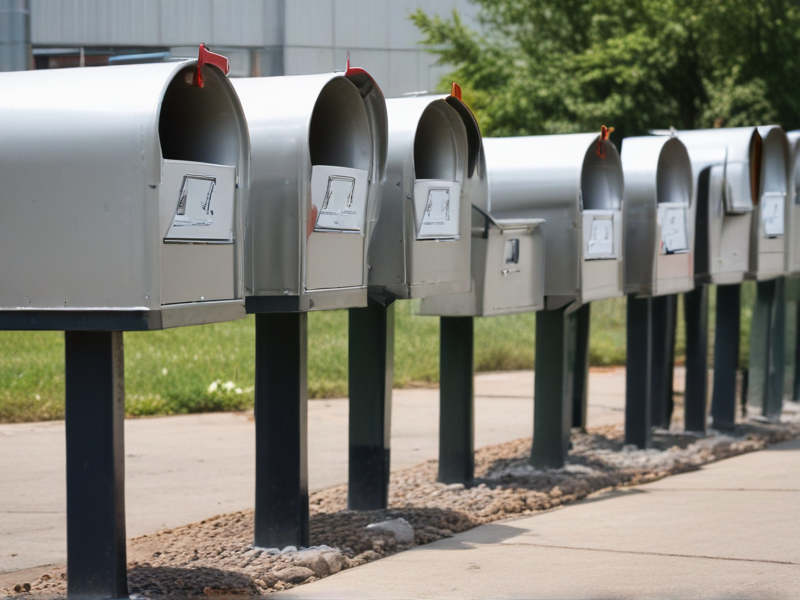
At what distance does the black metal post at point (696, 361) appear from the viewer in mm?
9102

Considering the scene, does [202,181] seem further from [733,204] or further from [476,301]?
[733,204]

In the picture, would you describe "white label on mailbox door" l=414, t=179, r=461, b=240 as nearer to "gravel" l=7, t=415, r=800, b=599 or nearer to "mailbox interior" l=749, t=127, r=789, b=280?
"gravel" l=7, t=415, r=800, b=599

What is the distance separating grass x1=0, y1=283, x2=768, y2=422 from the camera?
920 centimetres

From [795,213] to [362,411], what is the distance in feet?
18.2

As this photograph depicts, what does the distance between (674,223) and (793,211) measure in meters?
2.17

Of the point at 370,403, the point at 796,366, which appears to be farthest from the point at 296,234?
the point at 796,366

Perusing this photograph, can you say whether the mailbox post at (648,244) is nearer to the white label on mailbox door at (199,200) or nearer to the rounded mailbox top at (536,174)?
the rounded mailbox top at (536,174)

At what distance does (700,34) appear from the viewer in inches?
760

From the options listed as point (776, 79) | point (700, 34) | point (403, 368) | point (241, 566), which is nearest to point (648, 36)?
point (700, 34)

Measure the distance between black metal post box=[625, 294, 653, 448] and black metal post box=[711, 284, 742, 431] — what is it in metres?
1.40

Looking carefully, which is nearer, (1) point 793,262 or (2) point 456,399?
(2) point 456,399

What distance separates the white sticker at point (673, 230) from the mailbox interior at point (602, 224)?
17.1 inches

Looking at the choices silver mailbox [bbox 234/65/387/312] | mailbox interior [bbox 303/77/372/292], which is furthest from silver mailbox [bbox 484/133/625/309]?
silver mailbox [bbox 234/65/387/312]

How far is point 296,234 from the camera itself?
178 inches
